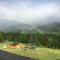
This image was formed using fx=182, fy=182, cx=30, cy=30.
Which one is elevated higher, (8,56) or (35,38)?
(35,38)

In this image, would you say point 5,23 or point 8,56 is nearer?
point 5,23

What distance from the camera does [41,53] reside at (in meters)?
1.76

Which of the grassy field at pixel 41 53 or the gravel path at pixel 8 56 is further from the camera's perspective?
the gravel path at pixel 8 56

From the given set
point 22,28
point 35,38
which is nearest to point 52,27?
point 35,38

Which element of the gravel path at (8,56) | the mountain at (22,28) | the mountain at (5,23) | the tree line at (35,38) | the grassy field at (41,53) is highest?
the mountain at (5,23)

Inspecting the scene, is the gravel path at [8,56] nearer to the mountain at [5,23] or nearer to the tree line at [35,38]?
the tree line at [35,38]

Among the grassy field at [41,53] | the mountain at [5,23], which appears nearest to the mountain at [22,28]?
the mountain at [5,23]

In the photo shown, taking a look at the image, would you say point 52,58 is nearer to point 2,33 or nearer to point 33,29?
point 33,29

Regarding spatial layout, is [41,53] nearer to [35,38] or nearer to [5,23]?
[35,38]

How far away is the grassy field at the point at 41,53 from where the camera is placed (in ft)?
5.55

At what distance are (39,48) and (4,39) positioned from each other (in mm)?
394

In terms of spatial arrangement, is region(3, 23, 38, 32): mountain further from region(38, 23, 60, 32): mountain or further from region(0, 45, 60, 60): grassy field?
region(0, 45, 60, 60): grassy field

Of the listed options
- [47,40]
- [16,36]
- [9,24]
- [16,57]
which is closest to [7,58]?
[16,57]

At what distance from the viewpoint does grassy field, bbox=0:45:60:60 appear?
5.55 feet
